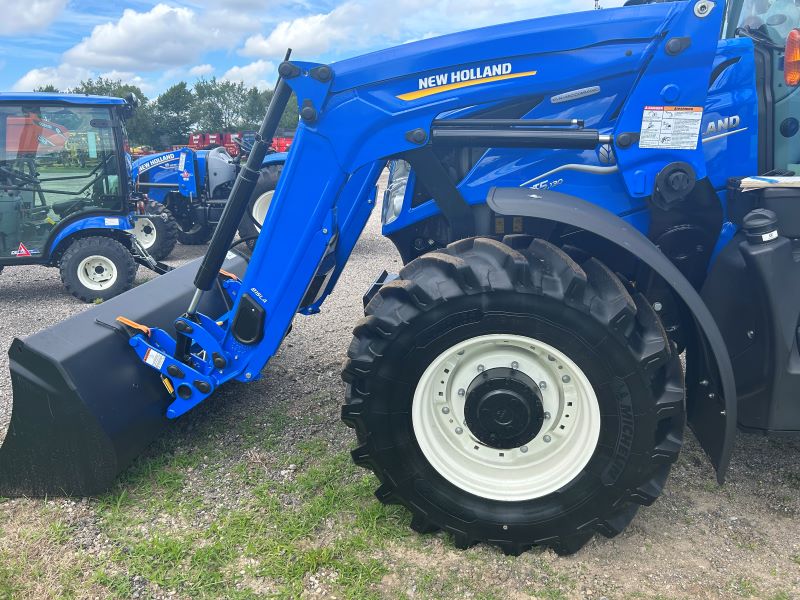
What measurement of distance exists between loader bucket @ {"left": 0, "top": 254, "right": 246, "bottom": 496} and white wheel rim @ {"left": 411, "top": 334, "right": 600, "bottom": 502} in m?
1.41

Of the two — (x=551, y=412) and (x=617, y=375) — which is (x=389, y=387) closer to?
(x=551, y=412)

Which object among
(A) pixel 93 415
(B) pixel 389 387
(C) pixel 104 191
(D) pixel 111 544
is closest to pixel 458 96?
(B) pixel 389 387

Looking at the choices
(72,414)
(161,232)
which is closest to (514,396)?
(72,414)

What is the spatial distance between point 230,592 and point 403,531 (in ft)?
2.34

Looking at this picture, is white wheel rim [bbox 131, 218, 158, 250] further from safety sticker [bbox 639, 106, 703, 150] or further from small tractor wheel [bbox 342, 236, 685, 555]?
safety sticker [bbox 639, 106, 703, 150]

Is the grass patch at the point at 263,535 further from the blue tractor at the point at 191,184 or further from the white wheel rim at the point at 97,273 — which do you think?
the blue tractor at the point at 191,184

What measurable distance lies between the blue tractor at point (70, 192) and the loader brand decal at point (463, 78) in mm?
5484

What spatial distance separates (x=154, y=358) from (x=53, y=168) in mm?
4912

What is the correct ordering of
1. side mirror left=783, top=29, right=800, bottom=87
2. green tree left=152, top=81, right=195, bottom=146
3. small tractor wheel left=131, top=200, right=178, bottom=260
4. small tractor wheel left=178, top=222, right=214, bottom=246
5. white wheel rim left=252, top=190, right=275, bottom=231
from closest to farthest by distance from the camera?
side mirror left=783, top=29, right=800, bottom=87, small tractor wheel left=131, top=200, right=178, bottom=260, white wheel rim left=252, top=190, right=275, bottom=231, small tractor wheel left=178, top=222, right=214, bottom=246, green tree left=152, top=81, right=195, bottom=146

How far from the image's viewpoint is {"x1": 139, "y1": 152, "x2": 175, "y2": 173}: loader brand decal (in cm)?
972

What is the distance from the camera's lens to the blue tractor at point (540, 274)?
88.9 inches

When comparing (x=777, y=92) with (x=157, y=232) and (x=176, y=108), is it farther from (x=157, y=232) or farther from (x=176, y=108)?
(x=176, y=108)

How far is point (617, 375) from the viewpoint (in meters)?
2.22

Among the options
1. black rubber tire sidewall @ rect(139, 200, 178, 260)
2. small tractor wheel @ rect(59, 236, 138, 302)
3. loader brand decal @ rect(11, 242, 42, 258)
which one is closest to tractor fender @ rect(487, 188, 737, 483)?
small tractor wheel @ rect(59, 236, 138, 302)
